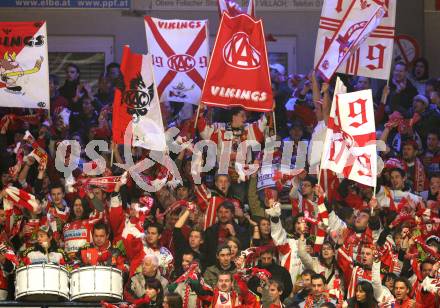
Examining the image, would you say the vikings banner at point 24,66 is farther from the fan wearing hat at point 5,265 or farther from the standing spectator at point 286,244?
the standing spectator at point 286,244

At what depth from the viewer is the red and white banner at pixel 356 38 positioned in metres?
20.9

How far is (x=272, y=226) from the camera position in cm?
1875

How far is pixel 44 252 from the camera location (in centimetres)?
1859

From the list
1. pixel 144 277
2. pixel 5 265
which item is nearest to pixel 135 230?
pixel 144 277

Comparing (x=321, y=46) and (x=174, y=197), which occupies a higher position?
(x=321, y=46)

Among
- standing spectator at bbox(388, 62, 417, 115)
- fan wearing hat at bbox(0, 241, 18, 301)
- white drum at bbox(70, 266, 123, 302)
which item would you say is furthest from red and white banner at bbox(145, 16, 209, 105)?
white drum at bbox(70, 266, 123, 302)

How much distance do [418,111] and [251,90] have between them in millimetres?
2368

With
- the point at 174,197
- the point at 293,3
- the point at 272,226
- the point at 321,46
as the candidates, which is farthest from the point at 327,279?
the point at 293,3

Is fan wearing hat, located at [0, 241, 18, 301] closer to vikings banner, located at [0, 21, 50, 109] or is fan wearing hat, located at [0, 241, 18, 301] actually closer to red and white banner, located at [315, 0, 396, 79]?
vikings banner, located at [0, 21, 50, 109]

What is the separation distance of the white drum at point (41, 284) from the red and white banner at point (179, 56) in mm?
4002

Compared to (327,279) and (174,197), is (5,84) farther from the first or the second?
(327,279)

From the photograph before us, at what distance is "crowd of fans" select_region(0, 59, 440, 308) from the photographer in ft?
59.4

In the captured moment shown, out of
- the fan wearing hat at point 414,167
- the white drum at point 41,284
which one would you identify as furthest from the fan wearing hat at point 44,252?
the fan wearing hat at point 414,167

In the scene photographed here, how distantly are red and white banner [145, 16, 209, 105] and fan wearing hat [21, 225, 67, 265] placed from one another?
3233mm
